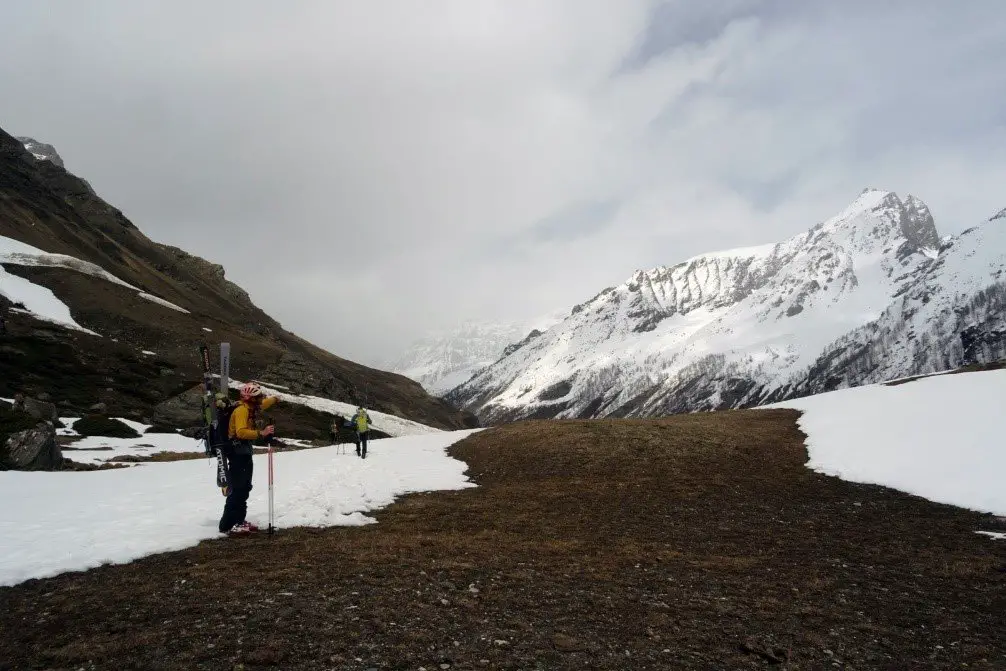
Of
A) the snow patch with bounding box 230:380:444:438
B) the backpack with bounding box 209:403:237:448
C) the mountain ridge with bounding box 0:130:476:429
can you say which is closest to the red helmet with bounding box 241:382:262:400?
the backpack with bounding box 209:403:237:448

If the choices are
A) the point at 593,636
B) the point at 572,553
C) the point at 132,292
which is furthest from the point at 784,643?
the point at 132,292

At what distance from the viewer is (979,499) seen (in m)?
18.1

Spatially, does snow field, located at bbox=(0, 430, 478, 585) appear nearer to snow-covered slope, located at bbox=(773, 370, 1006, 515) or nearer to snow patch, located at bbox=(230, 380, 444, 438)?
snow-covered slope, located at bbox=(773, 370, 1006, 515)

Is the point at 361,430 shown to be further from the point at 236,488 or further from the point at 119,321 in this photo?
the point at 119,321

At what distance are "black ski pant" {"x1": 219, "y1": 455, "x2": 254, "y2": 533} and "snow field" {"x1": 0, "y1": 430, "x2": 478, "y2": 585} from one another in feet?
1.28

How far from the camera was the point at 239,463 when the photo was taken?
13.0 m

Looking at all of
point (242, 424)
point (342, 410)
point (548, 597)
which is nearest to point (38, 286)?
point (342, 410)

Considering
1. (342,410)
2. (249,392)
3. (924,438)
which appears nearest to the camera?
(249,392)

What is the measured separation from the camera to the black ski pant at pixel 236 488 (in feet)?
42.3

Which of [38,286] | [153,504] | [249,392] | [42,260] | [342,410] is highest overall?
[42,260]

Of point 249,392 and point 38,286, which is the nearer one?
point 249,392

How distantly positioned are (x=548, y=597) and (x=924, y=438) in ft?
82.4

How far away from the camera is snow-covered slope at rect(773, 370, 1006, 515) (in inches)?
782

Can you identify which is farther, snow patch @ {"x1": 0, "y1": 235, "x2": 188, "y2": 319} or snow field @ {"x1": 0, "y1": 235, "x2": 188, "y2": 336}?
snow patch @ {"x1": 0, "y1": 235, "x2": 188, "y2": 319}
